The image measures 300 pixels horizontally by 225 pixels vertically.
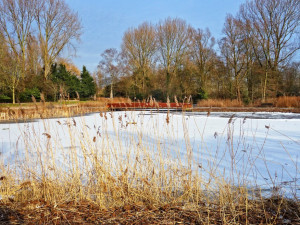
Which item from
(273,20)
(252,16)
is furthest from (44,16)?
(273,20)

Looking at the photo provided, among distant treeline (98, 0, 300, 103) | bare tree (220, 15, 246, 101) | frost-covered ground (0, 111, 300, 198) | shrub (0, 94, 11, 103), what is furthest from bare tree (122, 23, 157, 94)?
frost-covered ground (0, 111, 300, 198)

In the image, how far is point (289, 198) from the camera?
6.33ft

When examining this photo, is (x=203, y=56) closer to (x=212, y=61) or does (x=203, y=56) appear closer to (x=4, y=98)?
(x=212, y=61)

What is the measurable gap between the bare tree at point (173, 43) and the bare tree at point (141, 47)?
1.32 metres

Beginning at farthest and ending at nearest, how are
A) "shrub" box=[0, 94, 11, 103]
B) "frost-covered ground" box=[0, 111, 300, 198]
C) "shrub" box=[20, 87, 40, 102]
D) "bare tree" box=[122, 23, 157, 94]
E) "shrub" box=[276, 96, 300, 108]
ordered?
"bare tree" box=[122, 23, 157, 94] < "shrub" box=[20, 87, 40, 102] < "shrub" box=[0, 94, 11, 103] < "shrub" box=[276, 96, 300, 108] < "frost-covered ground" box=[0, 111, 300, 198]

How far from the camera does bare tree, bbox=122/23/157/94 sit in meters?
24.4

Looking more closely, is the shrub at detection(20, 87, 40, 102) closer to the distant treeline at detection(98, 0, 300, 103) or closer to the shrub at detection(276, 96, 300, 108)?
the distant treeline at detection(98, 0, 300, 103)

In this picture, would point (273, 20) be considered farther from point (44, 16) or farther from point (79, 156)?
point (44, 16)

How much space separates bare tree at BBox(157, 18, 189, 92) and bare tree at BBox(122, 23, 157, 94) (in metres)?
1.32

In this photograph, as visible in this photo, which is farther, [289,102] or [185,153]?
[289,102]

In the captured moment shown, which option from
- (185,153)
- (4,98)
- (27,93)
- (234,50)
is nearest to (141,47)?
(234,50)

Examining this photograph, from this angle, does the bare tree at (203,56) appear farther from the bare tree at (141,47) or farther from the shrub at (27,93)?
the shrub at (27,93)

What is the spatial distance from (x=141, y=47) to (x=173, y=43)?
12.8ft

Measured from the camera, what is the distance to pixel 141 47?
2448 centimetres
